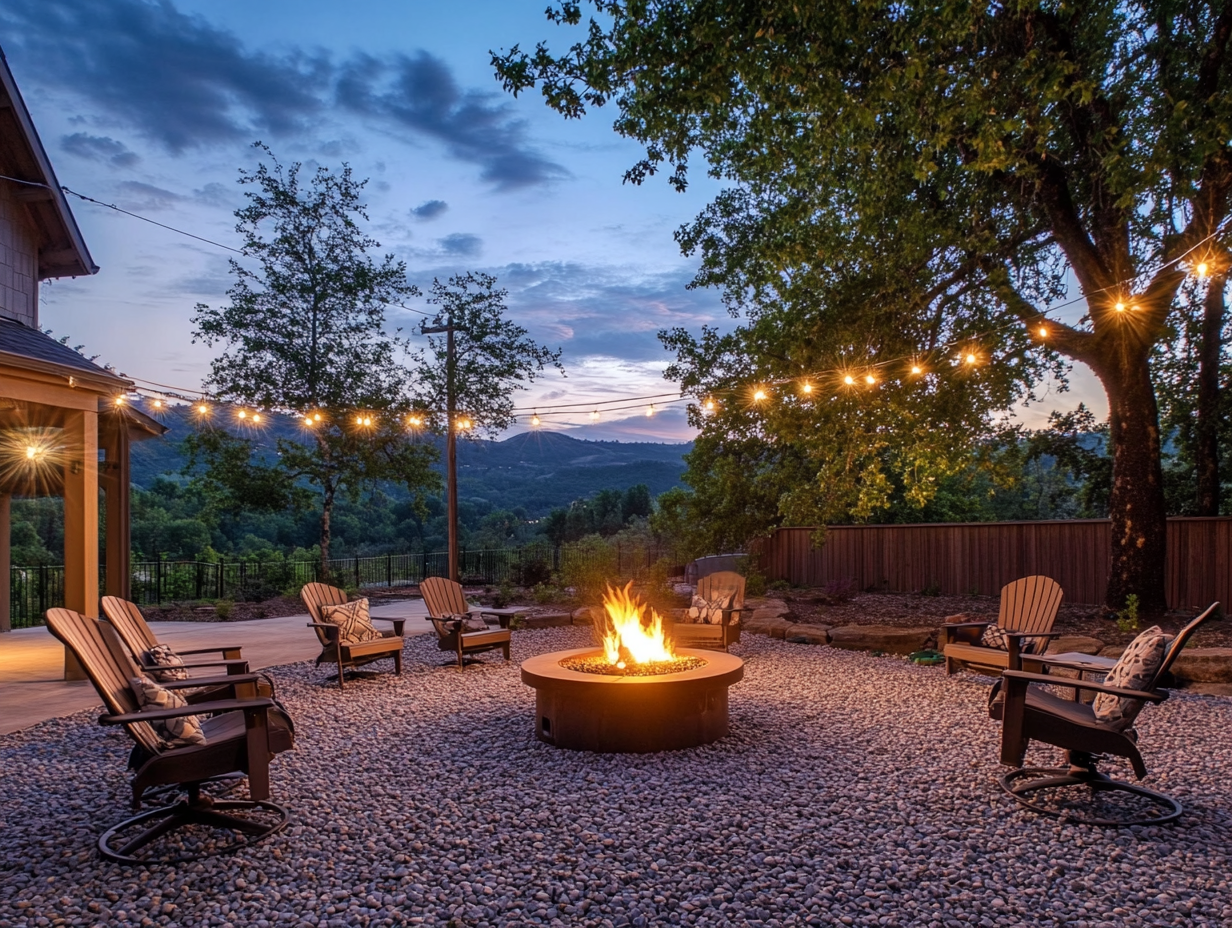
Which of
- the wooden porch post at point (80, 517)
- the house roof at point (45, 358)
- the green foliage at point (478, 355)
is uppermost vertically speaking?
the green foliage at point (478, 355)

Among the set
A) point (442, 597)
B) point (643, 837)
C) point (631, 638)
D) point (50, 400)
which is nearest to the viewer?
point (643, 837)

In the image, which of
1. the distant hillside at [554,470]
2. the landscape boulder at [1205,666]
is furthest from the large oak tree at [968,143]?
the distant hillside at [554,470]

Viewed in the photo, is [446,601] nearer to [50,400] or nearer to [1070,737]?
[50,400]

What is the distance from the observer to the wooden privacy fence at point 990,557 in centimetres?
927

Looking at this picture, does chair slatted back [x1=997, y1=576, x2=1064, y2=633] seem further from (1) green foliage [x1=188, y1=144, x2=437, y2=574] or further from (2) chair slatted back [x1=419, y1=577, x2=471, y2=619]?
(1) green foliage [x1=188, y1=144, x2=437, y2=574]

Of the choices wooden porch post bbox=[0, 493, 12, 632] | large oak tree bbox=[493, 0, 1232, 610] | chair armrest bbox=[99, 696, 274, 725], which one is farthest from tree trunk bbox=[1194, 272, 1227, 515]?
wooden porch post bbox=[0, 493, 12, 632]

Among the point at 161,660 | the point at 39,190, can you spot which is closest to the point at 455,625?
the point at 161,660

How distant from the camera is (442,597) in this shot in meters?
7.52

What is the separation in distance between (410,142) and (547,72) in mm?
6316

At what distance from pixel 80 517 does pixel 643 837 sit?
578cm

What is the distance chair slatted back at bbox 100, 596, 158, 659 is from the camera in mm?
4242

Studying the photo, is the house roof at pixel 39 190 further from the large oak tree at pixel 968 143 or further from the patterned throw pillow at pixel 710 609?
the patterned throw pillow at pixel 710 609

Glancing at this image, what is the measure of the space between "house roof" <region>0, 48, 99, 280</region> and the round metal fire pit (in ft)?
24.9

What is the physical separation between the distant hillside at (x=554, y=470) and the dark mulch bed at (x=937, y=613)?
69.4 feet
